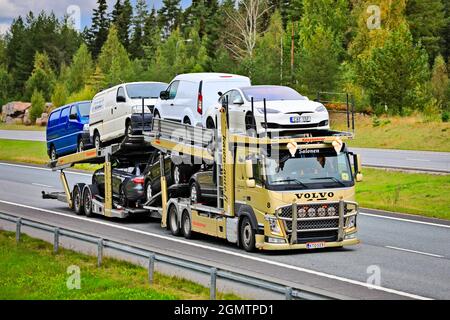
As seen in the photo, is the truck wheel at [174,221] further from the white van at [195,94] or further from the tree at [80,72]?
the tree at [80,72]

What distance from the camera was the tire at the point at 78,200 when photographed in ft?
93.8

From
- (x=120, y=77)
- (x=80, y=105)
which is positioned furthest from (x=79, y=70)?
(x=80, y=105)

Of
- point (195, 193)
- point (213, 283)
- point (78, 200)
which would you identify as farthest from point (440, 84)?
point (213, 283)

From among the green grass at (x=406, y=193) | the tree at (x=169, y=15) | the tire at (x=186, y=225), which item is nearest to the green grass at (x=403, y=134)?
the green grass at (x=406, y=193)

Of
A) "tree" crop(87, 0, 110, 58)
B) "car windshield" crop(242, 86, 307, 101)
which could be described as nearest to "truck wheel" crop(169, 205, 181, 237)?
"car windshield" crop(242, 86, 307, 101)

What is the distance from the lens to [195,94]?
75.9 feet

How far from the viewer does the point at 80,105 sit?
101ft

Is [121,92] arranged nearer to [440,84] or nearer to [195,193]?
[195,193]

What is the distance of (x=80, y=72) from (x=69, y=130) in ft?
275

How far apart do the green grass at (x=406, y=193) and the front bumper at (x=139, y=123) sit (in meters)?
8.29

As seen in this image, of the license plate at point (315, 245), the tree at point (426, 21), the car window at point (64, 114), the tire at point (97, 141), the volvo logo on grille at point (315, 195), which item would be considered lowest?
the license plate at point (315, 245)

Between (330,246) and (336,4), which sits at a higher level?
(336,4)
